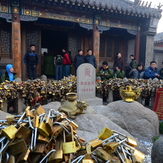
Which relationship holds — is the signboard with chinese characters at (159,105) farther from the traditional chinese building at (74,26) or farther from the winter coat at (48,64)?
the winter coat at (48,64)

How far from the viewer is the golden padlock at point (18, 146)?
3.43ft

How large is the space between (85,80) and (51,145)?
480 centimetres

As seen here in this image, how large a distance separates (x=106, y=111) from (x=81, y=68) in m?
2.06

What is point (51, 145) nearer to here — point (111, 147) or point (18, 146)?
point (18, 146)

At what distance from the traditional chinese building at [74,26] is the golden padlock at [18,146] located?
25.6 ft

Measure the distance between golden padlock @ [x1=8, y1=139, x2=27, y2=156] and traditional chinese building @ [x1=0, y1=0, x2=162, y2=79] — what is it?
7.79 m

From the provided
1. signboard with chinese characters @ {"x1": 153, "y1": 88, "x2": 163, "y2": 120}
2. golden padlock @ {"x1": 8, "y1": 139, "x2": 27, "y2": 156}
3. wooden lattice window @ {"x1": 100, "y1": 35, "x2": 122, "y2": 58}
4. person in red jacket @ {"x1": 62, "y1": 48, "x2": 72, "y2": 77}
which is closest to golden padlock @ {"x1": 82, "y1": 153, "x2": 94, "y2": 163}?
golden padlock @ {"x1": 8, "y1": 139, "x2": 27, "y2": 156}

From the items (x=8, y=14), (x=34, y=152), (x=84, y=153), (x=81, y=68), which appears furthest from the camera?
(x=8, y=14)

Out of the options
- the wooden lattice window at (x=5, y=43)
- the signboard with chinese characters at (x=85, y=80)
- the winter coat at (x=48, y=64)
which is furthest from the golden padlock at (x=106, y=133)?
the wooden lattice window at (x=5, y=43)

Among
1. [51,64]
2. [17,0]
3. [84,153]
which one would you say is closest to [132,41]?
[51,64]

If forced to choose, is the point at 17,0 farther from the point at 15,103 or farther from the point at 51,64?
the point at 15,103

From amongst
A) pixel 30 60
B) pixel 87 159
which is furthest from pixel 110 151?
pixel 30 60

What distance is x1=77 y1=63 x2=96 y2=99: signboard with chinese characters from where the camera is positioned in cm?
585

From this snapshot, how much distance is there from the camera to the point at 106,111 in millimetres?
4219
